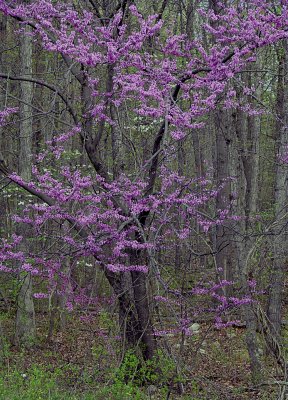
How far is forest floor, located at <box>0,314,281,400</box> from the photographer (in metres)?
6.72

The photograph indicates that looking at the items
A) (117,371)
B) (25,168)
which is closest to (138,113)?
(117,371)

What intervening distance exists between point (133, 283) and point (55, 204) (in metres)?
1.76

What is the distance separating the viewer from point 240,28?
702 centimetres

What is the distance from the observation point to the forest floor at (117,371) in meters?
6.72

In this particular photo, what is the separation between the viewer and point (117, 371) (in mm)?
6691

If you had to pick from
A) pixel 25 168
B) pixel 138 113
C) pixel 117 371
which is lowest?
pixel 117 371

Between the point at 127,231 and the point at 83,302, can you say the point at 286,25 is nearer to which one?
the point at 127,231

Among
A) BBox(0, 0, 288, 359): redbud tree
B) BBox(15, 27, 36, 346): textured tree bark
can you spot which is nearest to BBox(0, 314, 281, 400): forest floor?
BBox(15, 27, 36, 346): textured tree bark

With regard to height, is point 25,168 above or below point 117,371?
above

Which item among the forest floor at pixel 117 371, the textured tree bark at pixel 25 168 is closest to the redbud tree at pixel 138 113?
the forest floor at pixel 117 371

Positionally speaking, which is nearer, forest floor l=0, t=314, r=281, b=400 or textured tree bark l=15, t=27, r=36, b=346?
forest floor l=0, t=314, r=281, b=400

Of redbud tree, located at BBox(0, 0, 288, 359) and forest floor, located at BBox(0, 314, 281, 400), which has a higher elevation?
redbud tree, located at BBox(0, 0, 288, 359)

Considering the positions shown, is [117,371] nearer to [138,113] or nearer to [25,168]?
[138,113]

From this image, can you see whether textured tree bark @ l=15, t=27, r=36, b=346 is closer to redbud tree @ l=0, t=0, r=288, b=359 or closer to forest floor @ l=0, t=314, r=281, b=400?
forest floor @ l=0, t=314, r=281, b=400
